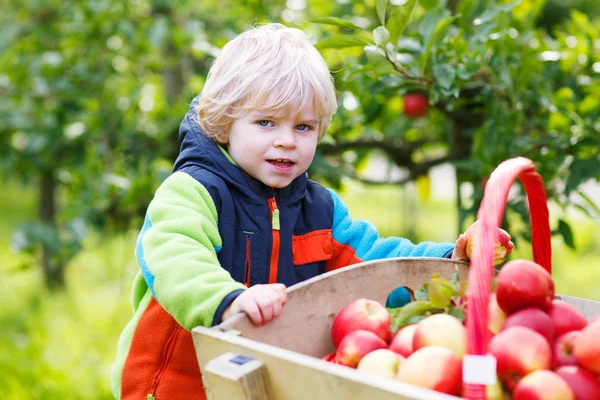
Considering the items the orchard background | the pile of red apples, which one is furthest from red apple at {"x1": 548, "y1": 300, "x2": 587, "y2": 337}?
the orchard background

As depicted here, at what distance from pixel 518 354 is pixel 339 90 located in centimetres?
167

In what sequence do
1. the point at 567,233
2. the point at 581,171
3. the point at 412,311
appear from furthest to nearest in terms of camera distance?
the point at 567,233
the point at 581,171
the point at 412,311

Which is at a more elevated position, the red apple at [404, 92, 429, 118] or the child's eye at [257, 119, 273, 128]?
the red apple at [404, 92, 429, 118]

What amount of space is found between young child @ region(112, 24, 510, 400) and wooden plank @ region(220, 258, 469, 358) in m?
0.12

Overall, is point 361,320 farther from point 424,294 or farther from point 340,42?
point 340,42

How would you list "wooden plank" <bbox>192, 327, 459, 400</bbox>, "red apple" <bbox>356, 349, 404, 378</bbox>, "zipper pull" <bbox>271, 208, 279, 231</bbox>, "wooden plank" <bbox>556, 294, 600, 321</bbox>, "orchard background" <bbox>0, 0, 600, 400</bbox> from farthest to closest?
"orchard background" <bbox>0, 0, 600, 400</bbox>
"zipper pull" <bbox>271, 208, 279, 231</bbox>
"wooden plank" <bbox>556, 294, 600, 321</bbox>
"red apple" <bbox>356, 349, 404, 378</bbox>
"wooden plank" <bbox>192, 327, 459, 400</bbox>

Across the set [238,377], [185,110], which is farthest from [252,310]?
[185,110]

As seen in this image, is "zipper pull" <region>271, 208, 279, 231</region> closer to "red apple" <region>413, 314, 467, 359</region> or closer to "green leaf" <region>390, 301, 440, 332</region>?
"green leaf" <region>390, 301, 440, 332</region>

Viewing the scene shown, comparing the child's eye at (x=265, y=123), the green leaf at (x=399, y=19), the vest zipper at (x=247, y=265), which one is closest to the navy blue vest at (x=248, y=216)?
the vest zipper at (x=247, y=265)

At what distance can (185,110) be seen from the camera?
3004 millimetres

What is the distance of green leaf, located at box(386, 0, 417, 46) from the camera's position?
1802 mm

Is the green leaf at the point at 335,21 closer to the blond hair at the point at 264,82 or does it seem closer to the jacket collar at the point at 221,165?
the blond hair at the point at 264,82

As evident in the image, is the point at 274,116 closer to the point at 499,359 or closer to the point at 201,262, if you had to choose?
the point at 201,262

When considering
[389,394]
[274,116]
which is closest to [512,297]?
[389,394]
